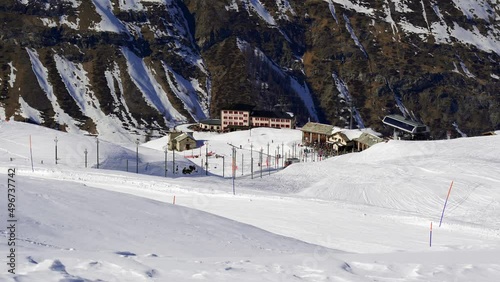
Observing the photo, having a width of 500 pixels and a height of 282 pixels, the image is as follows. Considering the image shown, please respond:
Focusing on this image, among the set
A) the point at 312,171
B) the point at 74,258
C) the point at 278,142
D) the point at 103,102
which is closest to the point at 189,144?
the point at 278,142

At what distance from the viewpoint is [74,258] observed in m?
20.8

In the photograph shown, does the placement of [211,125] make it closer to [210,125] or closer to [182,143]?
[210,125]

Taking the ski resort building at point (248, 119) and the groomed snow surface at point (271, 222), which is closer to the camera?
the groomed snow surface at point (271, 222)

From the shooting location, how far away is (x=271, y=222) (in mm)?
44094

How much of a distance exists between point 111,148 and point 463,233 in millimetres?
67609

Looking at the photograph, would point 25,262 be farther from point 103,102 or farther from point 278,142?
point 103,102

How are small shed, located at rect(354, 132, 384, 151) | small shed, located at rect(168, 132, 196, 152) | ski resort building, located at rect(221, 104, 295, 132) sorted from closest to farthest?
1. small shed, located at rect(354, 132, 384, 151)
2. small shed, located at rect(168, 132, 196, 152)
3. ski resort building, located at rect(221, 104, 295, 132)

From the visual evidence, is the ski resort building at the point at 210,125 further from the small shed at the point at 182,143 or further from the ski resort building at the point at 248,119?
the small shed at the point at 182,143

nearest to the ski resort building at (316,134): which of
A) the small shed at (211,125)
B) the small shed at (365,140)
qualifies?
the small shed at (365,140)

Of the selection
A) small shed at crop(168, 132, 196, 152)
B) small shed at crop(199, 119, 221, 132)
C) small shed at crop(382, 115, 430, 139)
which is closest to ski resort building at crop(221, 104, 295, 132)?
small shed at crop(199, 119, 221, 132)

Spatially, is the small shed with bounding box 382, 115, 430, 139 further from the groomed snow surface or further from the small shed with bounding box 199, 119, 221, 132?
the small shed with bounding box 199, 119, 221, 132

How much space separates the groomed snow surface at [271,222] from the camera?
21.3 m

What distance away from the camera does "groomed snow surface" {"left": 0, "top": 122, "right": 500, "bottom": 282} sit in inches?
838

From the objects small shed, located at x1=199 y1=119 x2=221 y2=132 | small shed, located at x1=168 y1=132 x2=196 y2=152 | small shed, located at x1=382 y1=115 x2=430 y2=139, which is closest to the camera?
small shed, located at x1=382 y1=115 x2=430 y2=139
